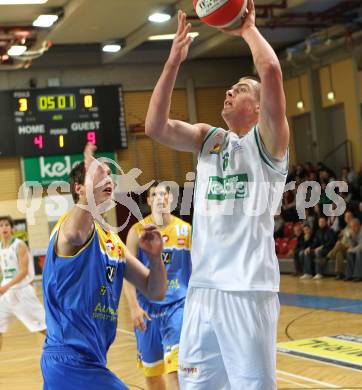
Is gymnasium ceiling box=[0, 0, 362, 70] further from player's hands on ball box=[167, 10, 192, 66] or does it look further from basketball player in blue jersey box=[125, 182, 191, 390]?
player's hands on ball box=[167, 10, 192, 66]

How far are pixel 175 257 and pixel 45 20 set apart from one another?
11.2 metres

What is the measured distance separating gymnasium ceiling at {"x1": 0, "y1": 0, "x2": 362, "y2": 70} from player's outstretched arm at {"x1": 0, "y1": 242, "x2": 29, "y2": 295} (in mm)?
7889

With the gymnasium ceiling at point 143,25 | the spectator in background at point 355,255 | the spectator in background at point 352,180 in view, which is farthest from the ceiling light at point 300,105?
the spectator in background at point 355,255

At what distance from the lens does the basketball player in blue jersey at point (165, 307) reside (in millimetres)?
5672

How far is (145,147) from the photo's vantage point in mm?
21656

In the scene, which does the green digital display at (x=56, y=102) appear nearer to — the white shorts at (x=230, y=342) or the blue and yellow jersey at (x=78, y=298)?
the blue and yellow jersey at (x=78, y=298)

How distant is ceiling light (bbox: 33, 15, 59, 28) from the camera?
15852 millimetres

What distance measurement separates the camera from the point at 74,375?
11.4ft

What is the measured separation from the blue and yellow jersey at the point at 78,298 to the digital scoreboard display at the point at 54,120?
15.6 meters

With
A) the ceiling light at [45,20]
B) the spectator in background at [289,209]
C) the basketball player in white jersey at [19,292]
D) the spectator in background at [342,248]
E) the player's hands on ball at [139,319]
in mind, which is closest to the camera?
the player's hands on ball at [139,319]

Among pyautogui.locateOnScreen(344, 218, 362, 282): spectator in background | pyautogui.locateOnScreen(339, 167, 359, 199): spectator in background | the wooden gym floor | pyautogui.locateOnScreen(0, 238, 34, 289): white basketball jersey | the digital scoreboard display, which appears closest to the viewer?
the wooden gym floor

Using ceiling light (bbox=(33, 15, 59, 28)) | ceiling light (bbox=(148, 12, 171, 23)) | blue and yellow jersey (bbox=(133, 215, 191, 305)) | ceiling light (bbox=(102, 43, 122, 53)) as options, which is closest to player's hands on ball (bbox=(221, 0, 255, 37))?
blue and yellow jersey (bbox=(133, 215, 191, 305))

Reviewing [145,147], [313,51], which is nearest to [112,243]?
[313,51]

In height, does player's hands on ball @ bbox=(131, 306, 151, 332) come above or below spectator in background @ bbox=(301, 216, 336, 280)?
above
